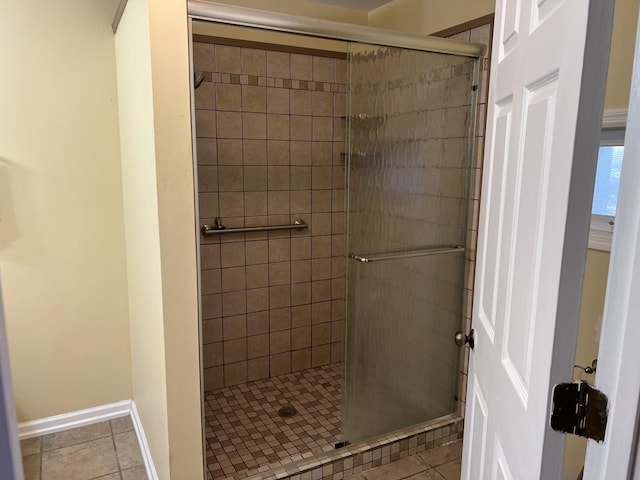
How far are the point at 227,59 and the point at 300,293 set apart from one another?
1526mm

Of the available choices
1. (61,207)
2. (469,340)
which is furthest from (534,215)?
(61,207)

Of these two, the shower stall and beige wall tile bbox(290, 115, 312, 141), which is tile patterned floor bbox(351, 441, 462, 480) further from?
beige wall tile bbox(290, 115, 312, 141)

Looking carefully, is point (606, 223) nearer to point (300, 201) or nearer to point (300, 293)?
point (300, 201)

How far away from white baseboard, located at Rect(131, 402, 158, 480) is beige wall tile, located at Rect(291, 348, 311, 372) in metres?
1.05

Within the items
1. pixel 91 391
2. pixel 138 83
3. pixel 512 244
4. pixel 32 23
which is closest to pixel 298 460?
pixel 91 391

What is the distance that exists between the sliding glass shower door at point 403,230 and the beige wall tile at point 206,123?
980mm

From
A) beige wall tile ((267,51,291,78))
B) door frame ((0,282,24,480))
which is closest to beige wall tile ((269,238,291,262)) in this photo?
beige wall tile ((267,51,291,78))

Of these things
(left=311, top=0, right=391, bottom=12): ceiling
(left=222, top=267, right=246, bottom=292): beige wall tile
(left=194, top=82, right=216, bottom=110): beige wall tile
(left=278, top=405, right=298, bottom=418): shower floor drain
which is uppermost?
(left=311, top=0, right=391, bottom=12): ceiling

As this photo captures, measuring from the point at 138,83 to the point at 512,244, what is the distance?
1456 millimetres

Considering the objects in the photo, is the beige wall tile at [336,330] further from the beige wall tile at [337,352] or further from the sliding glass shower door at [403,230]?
the sliding glass shower door at [403,230]

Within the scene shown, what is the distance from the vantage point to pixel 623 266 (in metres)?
0.62

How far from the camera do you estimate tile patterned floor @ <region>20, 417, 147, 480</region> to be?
6.77 ft

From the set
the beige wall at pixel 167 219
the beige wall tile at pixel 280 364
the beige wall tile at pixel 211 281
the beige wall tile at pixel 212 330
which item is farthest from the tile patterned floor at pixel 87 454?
the beige wall tile at pixel 280 364

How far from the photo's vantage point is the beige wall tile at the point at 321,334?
3160mm
